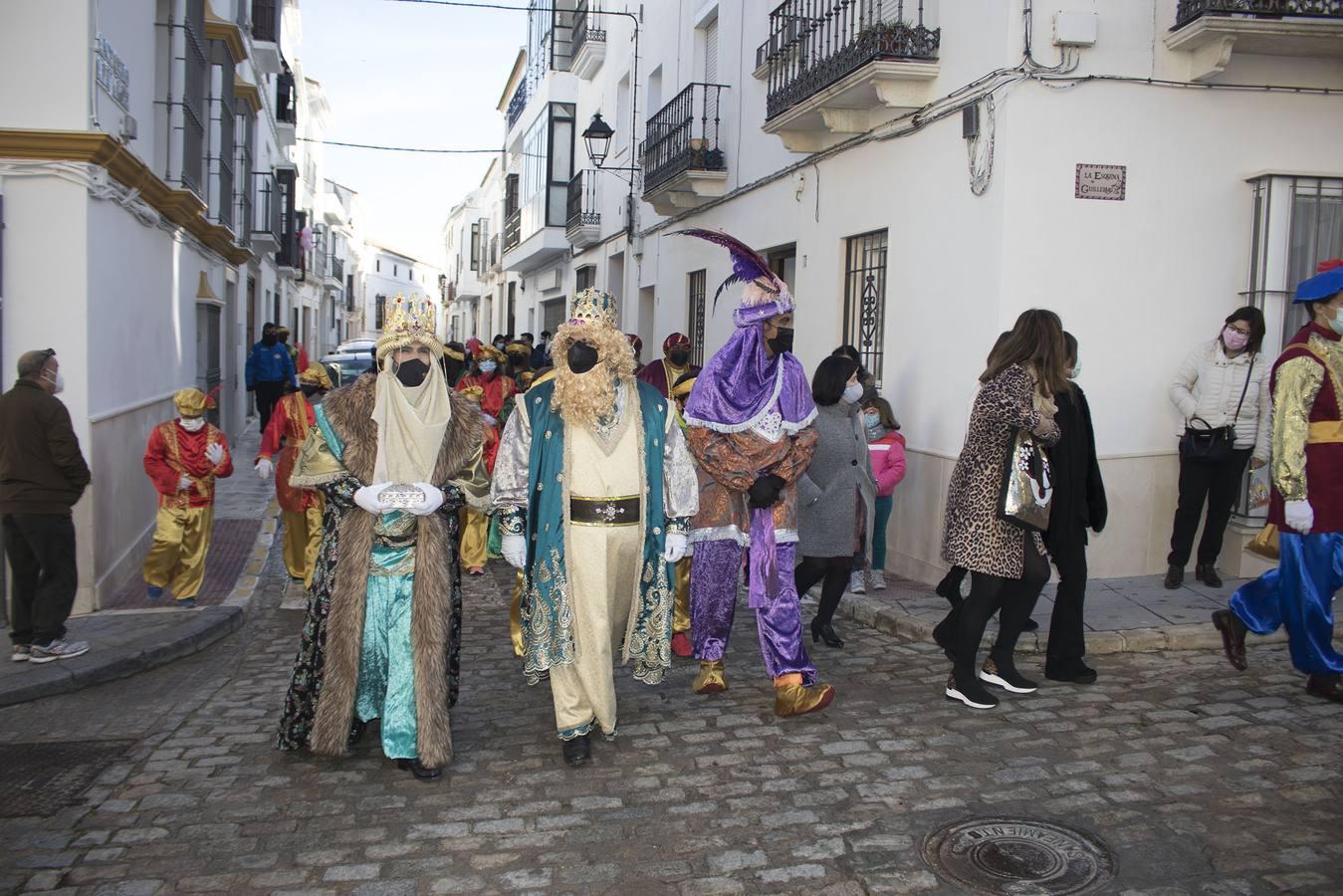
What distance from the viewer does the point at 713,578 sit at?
573cm

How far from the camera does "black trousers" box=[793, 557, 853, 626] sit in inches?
250

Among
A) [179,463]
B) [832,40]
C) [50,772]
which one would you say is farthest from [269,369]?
[50,772]

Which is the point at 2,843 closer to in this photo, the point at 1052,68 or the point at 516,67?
the point at 1052,68

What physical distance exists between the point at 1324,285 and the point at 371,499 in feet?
15.1

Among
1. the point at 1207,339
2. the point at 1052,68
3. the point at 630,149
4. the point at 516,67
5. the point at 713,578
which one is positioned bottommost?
the point at 713,578

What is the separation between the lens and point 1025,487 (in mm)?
5375

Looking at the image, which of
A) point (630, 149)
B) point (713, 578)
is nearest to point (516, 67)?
point (630, 149)

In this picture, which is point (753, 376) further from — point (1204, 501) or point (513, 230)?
point (513, 230)

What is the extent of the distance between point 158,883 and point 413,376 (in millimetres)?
2123

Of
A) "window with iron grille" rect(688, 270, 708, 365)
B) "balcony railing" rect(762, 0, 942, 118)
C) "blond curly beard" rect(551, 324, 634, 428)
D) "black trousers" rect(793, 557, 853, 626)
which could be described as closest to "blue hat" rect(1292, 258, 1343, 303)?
"black trousers" rect(793, 557, 853, 626)

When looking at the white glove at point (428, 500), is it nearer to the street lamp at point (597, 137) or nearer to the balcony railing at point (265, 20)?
the street lamp at point (597, 137)

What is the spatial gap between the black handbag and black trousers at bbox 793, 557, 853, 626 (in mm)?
2668

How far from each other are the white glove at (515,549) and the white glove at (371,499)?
0.58 metres

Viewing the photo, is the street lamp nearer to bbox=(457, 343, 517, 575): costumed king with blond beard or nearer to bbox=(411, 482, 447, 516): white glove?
bbox=(457, 343, 517, 575): costumed king with blond beard
